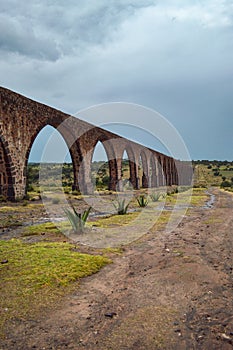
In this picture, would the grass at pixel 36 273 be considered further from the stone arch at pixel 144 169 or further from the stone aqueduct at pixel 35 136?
the stone arch at pixel 144 169

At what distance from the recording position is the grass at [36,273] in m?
2.45

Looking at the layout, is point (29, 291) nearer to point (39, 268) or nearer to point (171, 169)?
point (39, 268)

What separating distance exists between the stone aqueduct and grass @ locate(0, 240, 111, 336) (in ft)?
26.8

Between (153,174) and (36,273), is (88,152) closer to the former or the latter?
(36,273)

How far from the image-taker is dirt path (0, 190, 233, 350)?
6.35 ft

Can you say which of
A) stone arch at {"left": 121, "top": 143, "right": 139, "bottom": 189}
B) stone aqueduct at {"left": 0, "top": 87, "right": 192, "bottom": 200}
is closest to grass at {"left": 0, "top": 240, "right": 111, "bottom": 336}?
stone aqueduct at {"left": 0, "top": 87, "right": 192, "bottom": 200}

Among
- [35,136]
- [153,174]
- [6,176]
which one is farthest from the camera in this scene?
[153,174]

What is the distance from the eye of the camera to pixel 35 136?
45.8 ft

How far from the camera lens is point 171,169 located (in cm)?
4812

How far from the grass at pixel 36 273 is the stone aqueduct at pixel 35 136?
8.18 metres

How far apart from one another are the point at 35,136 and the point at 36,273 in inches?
A: 453

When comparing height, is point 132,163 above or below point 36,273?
above

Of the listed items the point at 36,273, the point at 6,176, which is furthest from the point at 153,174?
the point at 36,273

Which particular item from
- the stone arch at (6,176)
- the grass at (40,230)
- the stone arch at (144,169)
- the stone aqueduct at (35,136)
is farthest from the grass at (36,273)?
the stone arch at (144,169)
